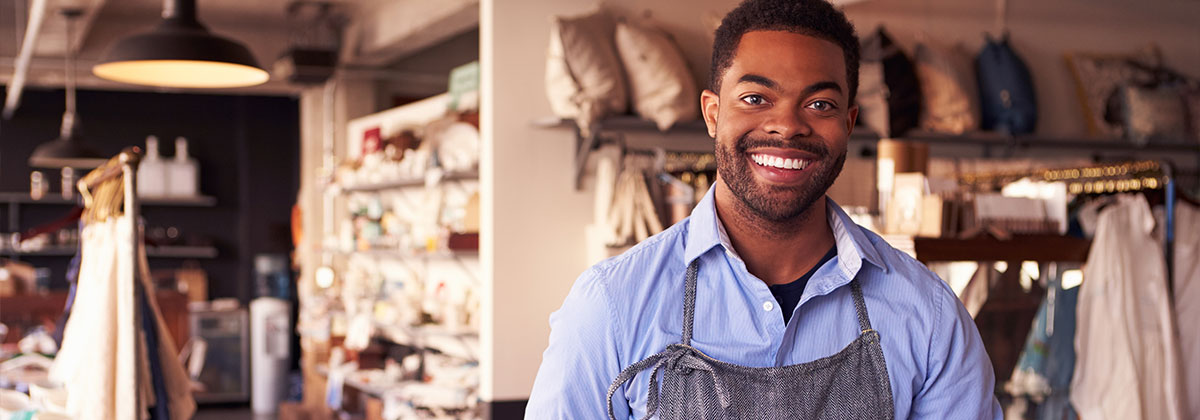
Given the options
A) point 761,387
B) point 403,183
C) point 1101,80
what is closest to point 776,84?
point 761,387

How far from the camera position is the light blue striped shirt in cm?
148

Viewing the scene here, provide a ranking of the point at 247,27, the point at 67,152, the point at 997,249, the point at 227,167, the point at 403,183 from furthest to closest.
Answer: the point at 227,167
the point at 247,27
the point at 67,152
the point at 403,183
the point at 997,249

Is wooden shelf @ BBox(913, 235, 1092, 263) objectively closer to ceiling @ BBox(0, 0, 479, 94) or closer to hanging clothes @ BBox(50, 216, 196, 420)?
hanging clothes @ BBox(50, 216, 196, 420)

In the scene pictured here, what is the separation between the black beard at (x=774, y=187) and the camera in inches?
58.5

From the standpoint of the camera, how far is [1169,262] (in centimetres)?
396

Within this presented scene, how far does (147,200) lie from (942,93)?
896 cm

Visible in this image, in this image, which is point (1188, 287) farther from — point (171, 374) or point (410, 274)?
point (410, 274)

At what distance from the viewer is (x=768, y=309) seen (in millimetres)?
1501

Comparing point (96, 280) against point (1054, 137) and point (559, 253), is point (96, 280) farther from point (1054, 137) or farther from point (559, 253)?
point (1054, 137)

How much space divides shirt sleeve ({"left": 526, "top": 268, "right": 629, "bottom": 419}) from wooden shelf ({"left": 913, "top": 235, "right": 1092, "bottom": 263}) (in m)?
1.82

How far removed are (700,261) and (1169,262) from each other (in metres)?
3.10

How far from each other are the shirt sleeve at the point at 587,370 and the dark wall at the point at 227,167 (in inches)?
424

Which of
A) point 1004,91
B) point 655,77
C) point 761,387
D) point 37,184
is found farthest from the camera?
point 37,184

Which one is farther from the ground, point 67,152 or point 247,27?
point 247,27
